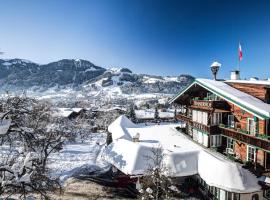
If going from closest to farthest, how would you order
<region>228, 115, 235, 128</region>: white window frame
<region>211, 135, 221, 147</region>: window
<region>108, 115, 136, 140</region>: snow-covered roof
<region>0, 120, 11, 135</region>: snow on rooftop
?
<region>0, 120, 11, 135</region>: snow on rooftop → <region>228, 115, 235, 128</region>: white window frame → <region>211, 135, 221, 147</region>: window → <region>108, 115, 136, 140</region>: snow-covered roof

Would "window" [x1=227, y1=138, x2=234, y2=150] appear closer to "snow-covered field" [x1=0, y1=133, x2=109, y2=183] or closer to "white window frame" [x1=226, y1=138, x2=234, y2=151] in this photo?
"white window frame" [x1=226, y1=138, x2=234, y2=151]

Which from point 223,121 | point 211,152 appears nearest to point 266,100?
point 223,121

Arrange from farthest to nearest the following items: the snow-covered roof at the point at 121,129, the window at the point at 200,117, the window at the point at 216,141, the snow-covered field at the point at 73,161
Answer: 1. the snow-covered roof at the point at 121,129
2. the snow-covered field at the point at 73,161
3. the window at the point at 200,117
4. the window at the point at 216,141

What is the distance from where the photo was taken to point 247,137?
20781 millimetres

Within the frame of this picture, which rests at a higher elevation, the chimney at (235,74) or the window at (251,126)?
the chimney at (235,74)

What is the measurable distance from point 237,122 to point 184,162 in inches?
244

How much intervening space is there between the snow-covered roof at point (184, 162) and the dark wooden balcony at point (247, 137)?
2129 millimetres

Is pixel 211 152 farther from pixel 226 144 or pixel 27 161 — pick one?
pixel 27 161

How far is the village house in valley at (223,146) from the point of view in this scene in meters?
19.8

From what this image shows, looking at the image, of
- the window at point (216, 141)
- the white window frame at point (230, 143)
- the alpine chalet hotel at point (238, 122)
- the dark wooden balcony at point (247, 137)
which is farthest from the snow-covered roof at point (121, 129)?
the dark wooden balcony at point (247, 137)

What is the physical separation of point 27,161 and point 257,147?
57.7 ft

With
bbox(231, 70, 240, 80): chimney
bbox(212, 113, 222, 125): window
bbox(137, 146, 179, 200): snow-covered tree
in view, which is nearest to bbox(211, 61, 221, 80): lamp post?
bbox(231, 70, 240, 80): chimney

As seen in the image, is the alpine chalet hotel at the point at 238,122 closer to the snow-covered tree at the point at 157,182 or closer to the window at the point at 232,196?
the window at the point at 232,196

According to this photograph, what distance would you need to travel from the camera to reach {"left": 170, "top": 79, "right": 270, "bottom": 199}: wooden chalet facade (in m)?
20.0
